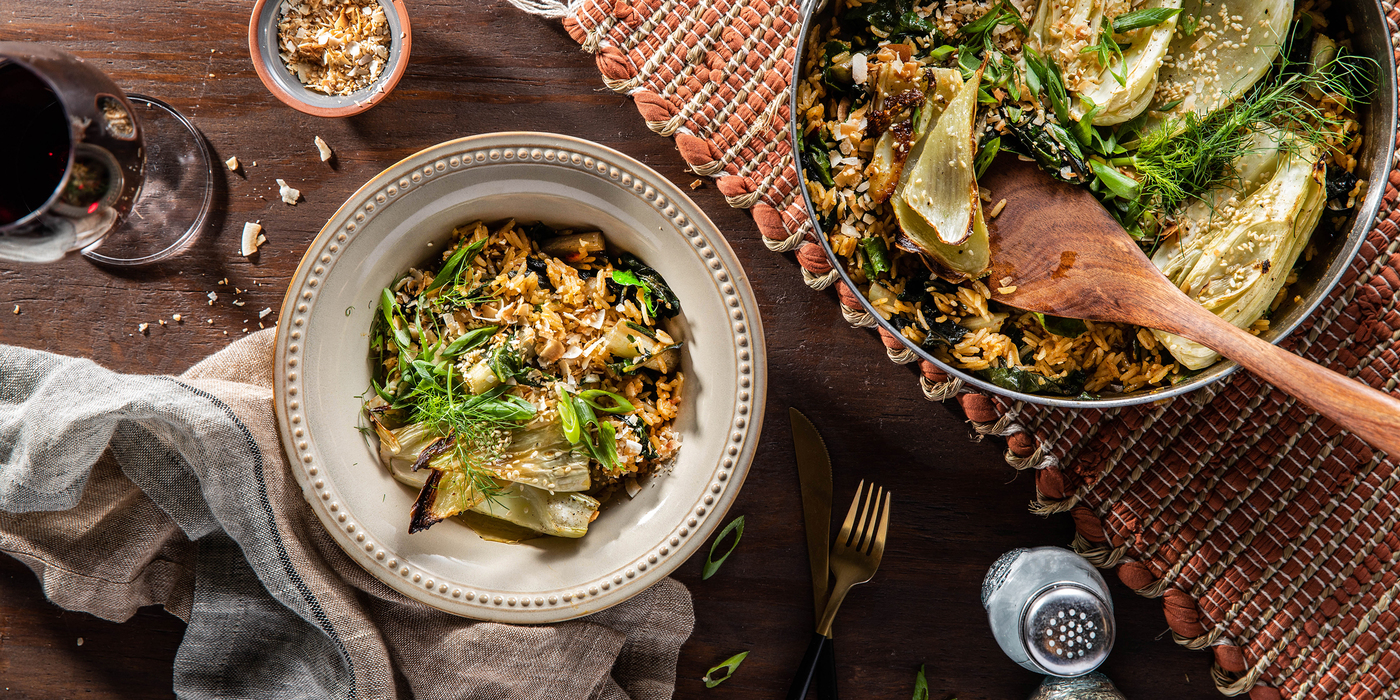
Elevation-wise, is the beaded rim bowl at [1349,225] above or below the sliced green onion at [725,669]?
above

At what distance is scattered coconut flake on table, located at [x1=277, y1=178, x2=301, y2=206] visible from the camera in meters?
2.06

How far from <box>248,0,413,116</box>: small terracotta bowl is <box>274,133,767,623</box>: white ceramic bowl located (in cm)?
36

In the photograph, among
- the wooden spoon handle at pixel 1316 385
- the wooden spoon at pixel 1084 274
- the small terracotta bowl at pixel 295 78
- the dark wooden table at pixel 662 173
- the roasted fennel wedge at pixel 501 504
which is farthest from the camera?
the dark wooden table at pixel 662 173

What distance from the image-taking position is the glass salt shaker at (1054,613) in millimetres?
1924

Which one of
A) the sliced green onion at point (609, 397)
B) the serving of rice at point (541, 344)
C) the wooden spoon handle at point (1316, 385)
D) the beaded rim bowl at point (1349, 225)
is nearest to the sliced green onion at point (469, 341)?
the serving of rice at point (541, 344)

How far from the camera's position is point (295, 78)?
1.96 metres

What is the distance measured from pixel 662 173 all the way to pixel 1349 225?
1.55 meters

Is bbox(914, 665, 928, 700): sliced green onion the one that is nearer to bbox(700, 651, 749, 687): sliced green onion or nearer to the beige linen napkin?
bbox(700, 651, 749, 687): sliced green onion

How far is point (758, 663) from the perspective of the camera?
2.16 meters

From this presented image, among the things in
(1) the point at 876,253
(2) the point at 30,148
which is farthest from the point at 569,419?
(2) the point at 30,148

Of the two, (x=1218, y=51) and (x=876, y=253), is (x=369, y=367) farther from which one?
(x=1218, y=51)

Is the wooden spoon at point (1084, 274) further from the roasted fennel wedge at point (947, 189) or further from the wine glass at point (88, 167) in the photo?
the wine glass at point (88, 167)

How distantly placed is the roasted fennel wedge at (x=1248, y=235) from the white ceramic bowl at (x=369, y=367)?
37.3 inches

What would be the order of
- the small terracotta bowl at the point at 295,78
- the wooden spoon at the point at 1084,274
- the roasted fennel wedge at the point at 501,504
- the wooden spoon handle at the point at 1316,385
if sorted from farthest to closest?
the small terracotta bowl at the point at 295,78
the roasted fennel wedge at the point at 501,504
the wooden spoon at the point at 1084,274
the wooden spoon handle at the point at 1316,385
